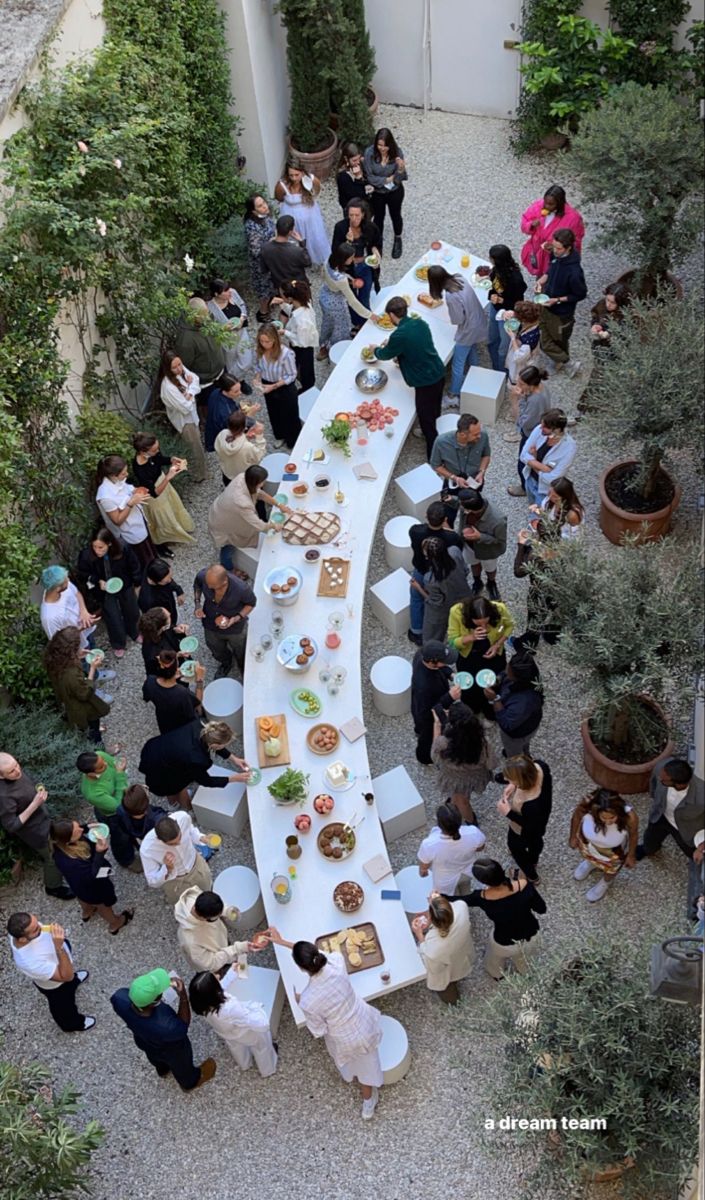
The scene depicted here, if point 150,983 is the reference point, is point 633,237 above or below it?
above

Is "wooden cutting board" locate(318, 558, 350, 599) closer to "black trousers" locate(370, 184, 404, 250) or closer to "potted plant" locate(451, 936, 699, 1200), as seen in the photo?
"potted plant" locate(451, 936, 699, 1200)

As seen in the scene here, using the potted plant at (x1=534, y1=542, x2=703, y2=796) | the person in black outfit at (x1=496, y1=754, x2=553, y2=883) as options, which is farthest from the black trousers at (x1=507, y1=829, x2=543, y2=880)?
the potted plant at (x1=534, y1=542, x2=703, y2=796)

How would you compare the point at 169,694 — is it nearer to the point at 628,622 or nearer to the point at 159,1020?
the point at 159,1020

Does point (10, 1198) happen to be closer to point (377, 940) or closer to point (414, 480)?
point (377, 940)

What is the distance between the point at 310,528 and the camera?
9773 millimetres

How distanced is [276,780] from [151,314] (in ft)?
15.4

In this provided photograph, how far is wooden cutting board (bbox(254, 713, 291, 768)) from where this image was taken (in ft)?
27.6

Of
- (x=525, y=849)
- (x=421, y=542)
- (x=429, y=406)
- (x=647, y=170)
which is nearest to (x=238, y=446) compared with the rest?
(x=429, y=406)

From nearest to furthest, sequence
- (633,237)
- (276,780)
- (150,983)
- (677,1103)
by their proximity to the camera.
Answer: (677,1103) → (150,983) → (276,780) → (633,237)

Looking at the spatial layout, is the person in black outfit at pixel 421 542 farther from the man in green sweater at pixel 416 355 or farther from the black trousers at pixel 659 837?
the black trousers at pixel 659 837

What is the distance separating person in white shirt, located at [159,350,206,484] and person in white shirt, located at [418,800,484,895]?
16.4 feet

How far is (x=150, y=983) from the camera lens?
6867 mm

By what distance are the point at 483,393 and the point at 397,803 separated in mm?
4572

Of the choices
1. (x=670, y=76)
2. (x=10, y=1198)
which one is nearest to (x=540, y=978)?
(x=10, y=1198)
